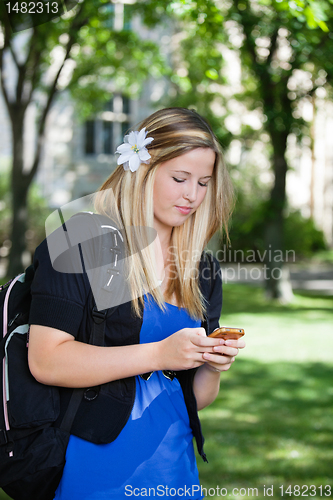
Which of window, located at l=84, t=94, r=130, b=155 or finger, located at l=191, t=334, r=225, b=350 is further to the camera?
window, located at l=84, t=94, r=130, b=155

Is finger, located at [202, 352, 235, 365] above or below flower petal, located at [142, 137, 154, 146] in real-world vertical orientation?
below

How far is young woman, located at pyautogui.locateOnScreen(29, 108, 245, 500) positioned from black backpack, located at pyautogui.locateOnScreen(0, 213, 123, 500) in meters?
0.04

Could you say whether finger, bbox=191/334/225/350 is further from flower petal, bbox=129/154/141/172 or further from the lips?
flower petal, bbox=129/154/141/172

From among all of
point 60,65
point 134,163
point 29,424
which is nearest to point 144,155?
point 134,163

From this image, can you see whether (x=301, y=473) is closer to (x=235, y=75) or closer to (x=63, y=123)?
(x=235, y=75)

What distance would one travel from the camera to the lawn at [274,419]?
3.67 metres

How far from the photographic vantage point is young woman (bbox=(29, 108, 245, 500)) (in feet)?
4.84

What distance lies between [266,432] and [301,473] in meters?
0.84

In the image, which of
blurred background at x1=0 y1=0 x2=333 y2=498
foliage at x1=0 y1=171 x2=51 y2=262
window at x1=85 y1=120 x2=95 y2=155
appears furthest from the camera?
window at x1=85 y1=120 x2=95 y2=155

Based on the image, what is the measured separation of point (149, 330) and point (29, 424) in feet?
1.50

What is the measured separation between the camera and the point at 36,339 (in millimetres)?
1465

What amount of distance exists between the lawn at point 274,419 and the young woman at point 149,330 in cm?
210

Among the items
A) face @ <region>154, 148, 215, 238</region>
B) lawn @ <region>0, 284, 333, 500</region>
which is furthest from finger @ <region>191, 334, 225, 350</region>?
lawn @ <region>0, 284, 333, 500</region>

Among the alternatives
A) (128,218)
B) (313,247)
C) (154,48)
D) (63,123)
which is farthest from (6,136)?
(128,218)
